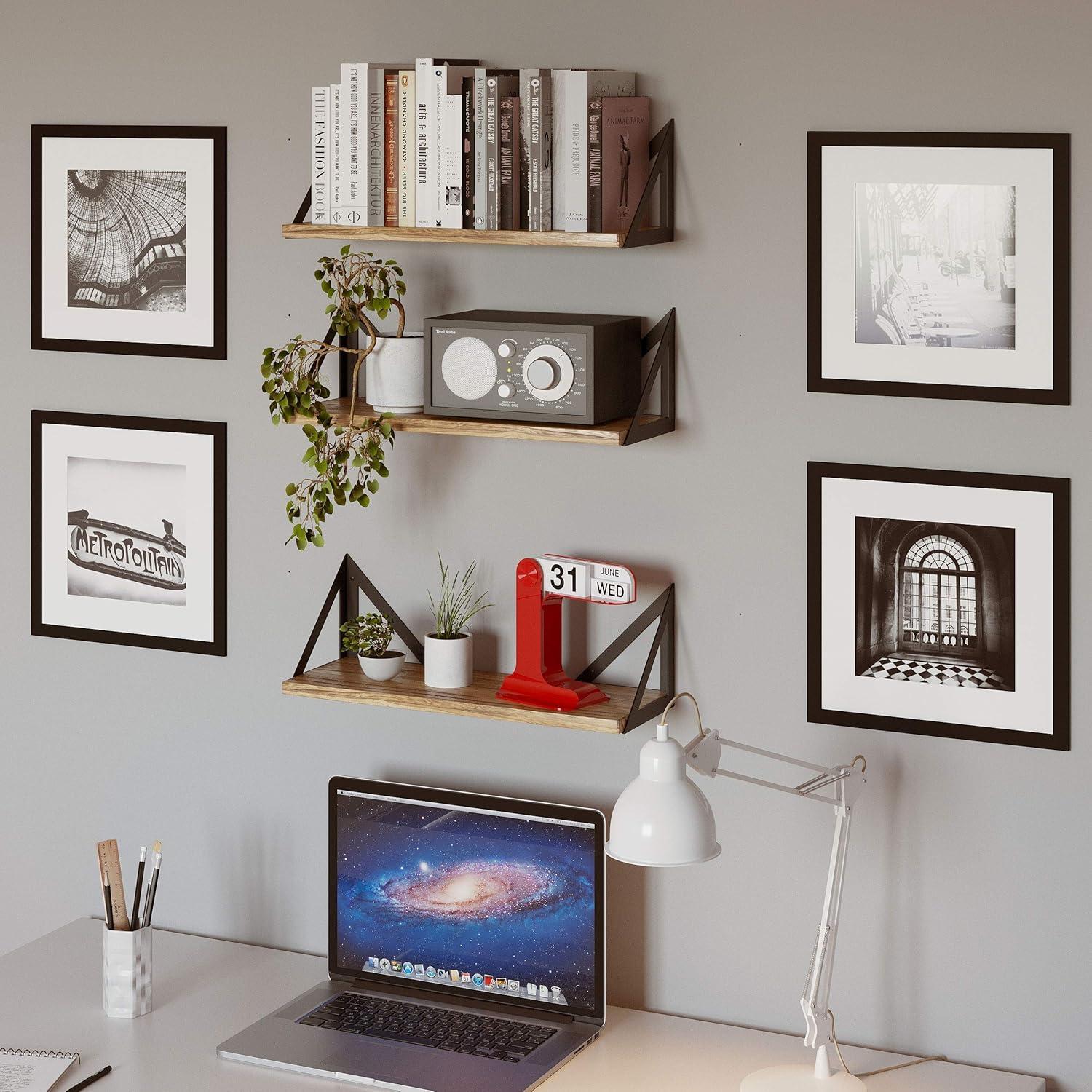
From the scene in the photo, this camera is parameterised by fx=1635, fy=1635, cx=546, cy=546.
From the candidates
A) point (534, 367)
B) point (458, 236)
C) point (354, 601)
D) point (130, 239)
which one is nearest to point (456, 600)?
point (354, 601)

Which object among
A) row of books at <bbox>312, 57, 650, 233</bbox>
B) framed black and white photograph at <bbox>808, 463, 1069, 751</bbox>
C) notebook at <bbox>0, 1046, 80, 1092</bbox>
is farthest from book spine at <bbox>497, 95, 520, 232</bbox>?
notebook at <bbox>0, 1046, 80, 1092</bbox>

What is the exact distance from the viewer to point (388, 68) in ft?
7.15

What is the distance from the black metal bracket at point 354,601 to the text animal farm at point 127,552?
274 millimetres

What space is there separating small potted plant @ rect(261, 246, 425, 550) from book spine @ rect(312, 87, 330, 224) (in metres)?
0.09

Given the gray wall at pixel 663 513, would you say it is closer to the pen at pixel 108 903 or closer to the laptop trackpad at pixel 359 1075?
the pen at pixel 108 903

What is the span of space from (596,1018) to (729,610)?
1.95 ft

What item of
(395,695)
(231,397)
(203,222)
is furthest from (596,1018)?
(203,222)

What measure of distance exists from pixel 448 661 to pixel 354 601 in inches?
9.5

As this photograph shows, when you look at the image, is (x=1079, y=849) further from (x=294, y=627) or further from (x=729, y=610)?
(x=294, y=627)

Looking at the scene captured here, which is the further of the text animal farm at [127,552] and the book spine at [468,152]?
the text animal farm at [127,552]

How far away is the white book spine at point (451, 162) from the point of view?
6.92 ft

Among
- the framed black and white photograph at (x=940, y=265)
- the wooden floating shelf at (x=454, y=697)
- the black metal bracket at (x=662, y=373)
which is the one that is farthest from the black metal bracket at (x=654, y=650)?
the framed black and white photograph at (x=940, y=265)

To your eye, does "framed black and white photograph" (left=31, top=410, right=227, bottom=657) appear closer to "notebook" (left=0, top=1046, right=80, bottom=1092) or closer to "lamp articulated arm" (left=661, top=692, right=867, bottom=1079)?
"notebook" (left=0, top=1046, right=80, bottom=1092)

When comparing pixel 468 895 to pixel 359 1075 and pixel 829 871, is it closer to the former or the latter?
pixel 359 1075
